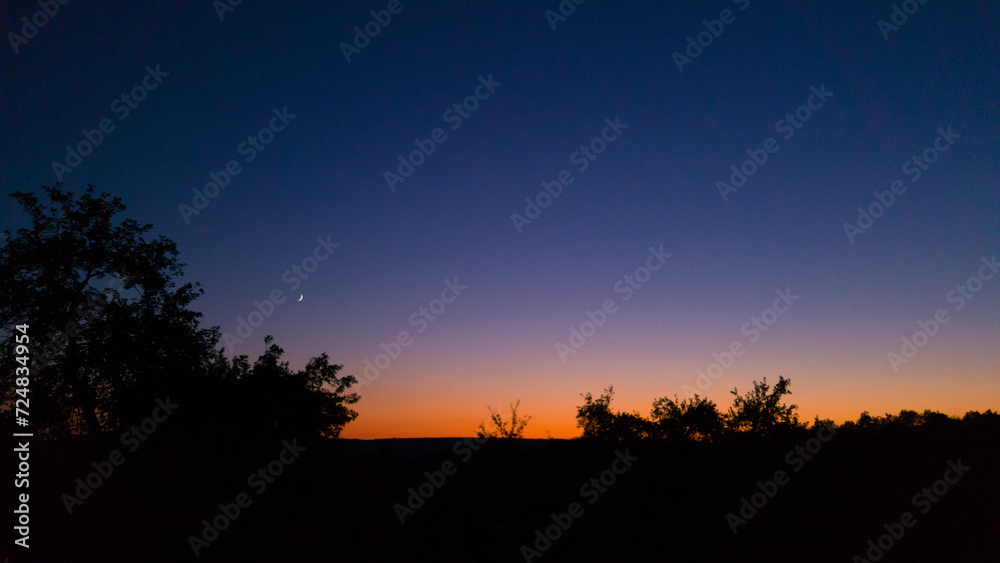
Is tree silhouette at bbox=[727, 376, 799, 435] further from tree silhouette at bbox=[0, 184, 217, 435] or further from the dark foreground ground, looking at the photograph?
tree silhouette at bbox=[0, 184, 217, 435]

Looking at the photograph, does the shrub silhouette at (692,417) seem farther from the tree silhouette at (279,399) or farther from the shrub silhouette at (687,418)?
the tree silhouette at (279,399)

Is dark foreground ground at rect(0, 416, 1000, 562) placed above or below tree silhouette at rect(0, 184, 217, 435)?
below

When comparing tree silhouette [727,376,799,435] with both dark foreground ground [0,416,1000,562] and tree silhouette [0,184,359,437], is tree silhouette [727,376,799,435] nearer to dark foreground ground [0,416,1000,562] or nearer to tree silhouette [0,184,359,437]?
dark foreground ground [0,416,1000,562]

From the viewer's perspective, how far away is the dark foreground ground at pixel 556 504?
12.4 m

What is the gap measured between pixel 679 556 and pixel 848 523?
4.30 m

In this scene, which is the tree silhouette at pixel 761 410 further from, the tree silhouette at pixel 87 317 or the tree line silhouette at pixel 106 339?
the tree silhouette at pixel 87 317

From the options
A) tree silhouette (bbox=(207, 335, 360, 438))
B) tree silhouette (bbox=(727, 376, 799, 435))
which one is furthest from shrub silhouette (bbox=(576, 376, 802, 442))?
tree silhouette (bbox=(207, 335, 360, 438))

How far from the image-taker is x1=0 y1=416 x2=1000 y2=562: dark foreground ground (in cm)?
1239

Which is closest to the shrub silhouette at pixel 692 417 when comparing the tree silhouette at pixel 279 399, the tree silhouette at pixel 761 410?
the tree silhouette at pixel 761 410

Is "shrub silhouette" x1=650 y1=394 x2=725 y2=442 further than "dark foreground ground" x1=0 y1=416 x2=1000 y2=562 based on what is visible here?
Yes

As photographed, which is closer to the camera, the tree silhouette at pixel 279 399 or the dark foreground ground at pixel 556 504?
the dark foreground ground at pixel 556 504

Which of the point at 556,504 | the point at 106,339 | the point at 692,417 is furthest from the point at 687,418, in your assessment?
the point at 106,339

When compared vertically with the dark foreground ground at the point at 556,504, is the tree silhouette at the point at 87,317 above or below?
above

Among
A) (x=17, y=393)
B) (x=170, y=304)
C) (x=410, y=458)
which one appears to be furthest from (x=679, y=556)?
(x=17, y=393)
